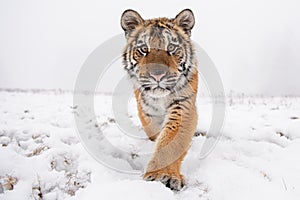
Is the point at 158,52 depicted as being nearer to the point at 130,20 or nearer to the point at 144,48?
the point at 144,48

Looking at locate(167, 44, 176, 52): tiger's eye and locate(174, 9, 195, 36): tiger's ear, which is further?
locate(174, 9, 195, 36): tiger's ear

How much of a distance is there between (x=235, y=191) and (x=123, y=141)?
2070 millimetres

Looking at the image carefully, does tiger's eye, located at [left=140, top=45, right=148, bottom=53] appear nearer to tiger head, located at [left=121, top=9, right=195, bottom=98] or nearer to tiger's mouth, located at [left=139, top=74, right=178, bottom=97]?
tiger head, located at [left=121, top=9, right=195, bottom=98]

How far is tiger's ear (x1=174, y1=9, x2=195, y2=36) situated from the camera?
3.68 metres

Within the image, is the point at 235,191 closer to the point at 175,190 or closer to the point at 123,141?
the point at 175,190

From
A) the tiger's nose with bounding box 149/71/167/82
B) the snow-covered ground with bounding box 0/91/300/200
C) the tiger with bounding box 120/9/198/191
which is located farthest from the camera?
the tiger's nose with bounding box 149/71/167/82

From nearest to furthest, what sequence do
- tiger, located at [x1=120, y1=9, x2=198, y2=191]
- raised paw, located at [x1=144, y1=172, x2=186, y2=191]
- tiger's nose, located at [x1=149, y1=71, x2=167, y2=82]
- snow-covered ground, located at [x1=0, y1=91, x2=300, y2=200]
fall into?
snow-covered ground, located at [x1=0, y1=91, x2=300, y2=200]
raised paw, located at [x1=144, y1=172, x2=186, y2=191]
tiger, located at [x1=120, y1=9, x2=198, y2=191]
tiger's nose, located at [x1=149, y1=71, x2=167, y2=82]

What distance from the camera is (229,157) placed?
10.5 feet

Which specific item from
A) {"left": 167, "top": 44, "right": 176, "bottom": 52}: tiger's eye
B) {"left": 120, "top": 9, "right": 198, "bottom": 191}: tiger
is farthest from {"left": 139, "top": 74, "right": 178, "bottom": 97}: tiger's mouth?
{"left": 167, "top": 44, "right": 176, "bottom": 52}: tiger's eye

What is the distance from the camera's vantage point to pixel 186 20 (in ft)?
12.3

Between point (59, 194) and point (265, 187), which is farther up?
point (265, 187)

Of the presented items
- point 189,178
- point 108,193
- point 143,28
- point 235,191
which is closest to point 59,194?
point 108,193

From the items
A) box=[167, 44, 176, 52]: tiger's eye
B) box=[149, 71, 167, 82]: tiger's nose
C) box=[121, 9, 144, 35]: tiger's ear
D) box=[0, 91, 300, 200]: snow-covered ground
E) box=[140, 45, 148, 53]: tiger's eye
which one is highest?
box=[121, 9, 144, 35]: tiger's ear

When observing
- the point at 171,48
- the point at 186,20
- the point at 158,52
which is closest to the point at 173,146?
the point at 158,52
